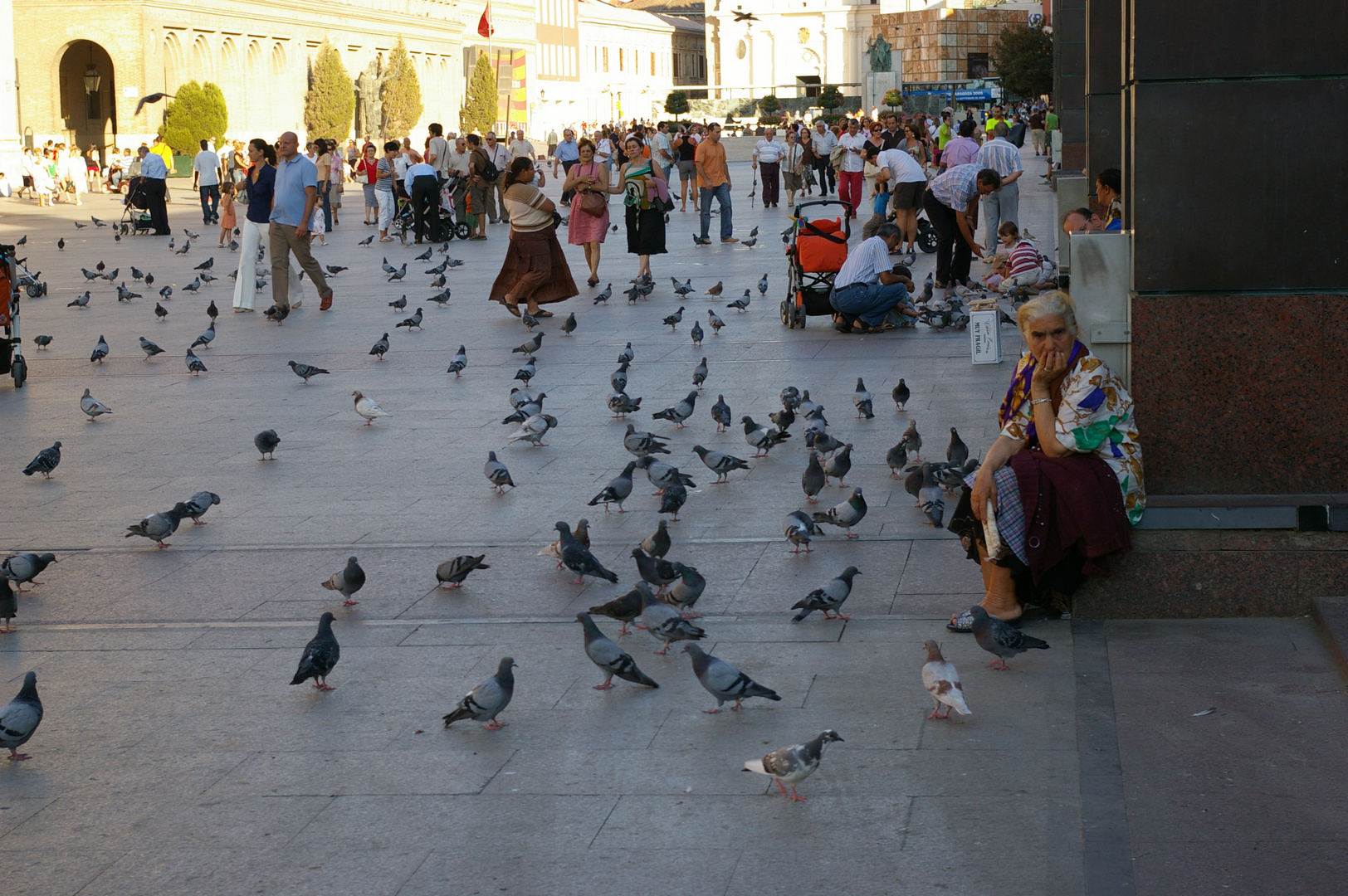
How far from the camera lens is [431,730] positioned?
4492mm

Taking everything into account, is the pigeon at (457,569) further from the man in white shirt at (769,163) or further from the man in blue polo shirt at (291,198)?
the man in white shirt at (769,163)

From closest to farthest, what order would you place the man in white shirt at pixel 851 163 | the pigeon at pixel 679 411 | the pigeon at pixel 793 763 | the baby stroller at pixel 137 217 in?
1. the pigeon at pixel 793 763
2. the pigeon at pixel 679 411
3. the man in white shirt at pixel 851 163
4. the baby stroller at pixel 137 217

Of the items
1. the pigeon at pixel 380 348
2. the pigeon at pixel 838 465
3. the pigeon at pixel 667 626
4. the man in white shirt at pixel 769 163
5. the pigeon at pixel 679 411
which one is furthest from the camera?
the man in white shirt at pixel 769 163

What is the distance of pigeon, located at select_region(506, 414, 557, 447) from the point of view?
8430 millimetres

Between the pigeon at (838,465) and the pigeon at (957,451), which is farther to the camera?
the pigeon at (957,451)

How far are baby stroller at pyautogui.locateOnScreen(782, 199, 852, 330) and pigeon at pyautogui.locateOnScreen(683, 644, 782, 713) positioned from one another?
8.44 m

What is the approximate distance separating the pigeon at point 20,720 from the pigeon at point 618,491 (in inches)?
119

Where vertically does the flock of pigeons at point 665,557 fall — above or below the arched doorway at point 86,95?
below

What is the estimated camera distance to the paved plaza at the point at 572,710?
11.7 ft

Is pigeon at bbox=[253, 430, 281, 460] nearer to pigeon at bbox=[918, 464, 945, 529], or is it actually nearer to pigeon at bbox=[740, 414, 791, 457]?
pigeon at bbox=[740, 414, 791, 457]

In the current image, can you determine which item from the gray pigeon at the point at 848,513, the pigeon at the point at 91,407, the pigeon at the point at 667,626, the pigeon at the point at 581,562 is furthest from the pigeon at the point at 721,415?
the pigeon at the point at 91,407

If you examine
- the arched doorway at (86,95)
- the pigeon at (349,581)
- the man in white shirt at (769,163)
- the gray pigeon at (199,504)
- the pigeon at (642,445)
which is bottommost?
the pigeon at (349,581)

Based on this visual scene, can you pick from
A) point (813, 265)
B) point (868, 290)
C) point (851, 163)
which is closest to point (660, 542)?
point (868, 290)

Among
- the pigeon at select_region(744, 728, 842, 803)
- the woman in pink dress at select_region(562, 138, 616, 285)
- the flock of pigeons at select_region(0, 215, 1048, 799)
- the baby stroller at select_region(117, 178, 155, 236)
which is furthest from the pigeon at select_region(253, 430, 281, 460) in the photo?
the baby stroller at select_region(117, 178, 155, 236)
